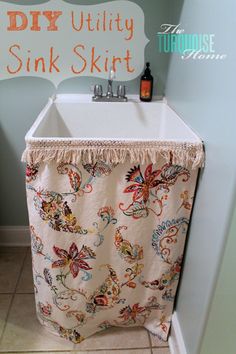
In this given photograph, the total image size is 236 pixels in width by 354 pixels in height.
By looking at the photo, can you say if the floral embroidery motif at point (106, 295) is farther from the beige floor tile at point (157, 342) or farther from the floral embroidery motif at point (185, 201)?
the floral embroidery motif at point (185, 201)

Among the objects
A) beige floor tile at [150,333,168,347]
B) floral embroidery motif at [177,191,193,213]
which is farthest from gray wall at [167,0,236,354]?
beige floor tile at [150,333,168,347]

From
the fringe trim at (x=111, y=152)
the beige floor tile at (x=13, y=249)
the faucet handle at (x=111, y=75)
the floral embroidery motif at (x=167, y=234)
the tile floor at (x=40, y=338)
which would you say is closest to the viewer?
the fringe trim at (x=111, y=152)

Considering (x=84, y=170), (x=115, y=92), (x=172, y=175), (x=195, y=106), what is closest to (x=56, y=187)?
(x=84, y=170)

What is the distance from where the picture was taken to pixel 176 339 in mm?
1177

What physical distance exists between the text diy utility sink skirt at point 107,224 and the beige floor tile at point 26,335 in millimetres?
42

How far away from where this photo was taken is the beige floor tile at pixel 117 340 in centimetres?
122

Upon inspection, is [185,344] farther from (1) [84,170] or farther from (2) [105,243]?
(1) [84,170]

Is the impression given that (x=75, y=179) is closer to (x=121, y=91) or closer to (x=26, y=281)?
(x=121, y=91)

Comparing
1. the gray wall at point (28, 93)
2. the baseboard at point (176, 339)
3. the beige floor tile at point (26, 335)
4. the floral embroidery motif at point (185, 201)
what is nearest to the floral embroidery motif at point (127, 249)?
the floral embroidery motif at point (185, 201)

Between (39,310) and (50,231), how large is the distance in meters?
0.42

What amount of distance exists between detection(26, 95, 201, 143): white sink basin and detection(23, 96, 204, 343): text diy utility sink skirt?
114 mm

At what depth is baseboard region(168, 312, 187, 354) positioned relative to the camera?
1.12 metres

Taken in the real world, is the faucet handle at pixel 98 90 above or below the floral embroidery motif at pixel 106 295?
above

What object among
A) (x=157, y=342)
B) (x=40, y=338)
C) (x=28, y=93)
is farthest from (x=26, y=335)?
(x=28, y=93)
